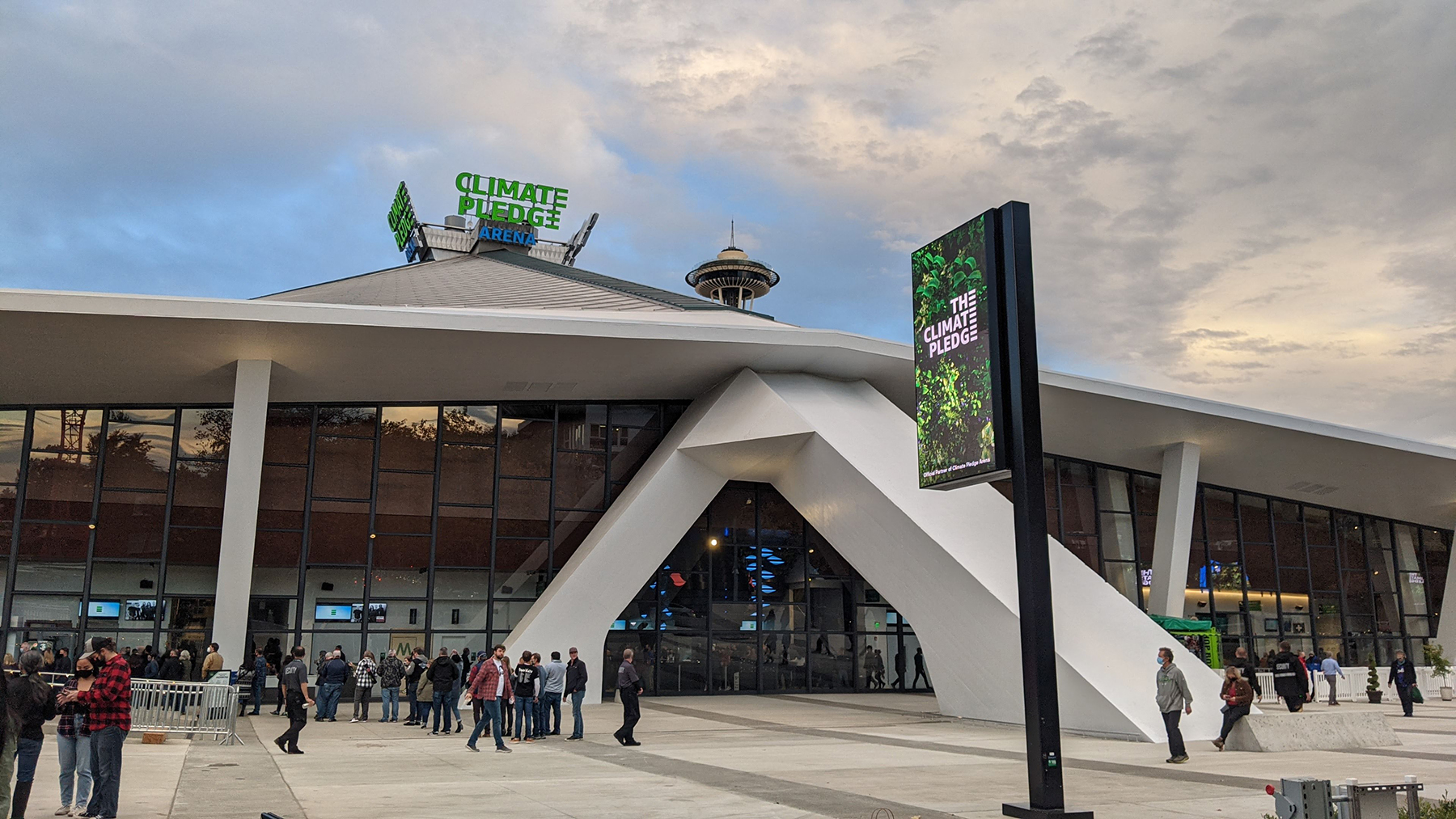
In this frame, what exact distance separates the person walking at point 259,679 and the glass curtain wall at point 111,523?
7.78 ft

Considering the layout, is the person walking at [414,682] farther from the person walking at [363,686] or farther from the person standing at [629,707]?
the person standing at [629,707]

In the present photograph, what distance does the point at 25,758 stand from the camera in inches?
309

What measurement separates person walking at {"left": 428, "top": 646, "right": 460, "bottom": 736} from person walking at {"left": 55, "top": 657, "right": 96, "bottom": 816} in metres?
7.19

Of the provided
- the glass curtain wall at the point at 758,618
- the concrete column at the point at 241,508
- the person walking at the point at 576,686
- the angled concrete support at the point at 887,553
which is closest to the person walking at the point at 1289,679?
the angled concrete support at the point at 887,553

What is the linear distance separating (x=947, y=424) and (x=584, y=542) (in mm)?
12750

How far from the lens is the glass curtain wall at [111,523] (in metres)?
20.9

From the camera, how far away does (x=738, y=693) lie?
24312 mm

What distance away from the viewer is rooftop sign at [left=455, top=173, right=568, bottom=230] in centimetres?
3831

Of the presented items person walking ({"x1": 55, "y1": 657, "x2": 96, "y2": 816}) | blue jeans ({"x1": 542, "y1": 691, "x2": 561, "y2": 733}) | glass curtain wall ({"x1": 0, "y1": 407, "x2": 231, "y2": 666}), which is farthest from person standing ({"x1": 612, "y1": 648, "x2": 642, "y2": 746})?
glass curtain wall ({"x1": 0, "y1": 407, "x2": 231, "y2": 666})

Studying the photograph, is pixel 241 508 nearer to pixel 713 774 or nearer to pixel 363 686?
pixel 363 686

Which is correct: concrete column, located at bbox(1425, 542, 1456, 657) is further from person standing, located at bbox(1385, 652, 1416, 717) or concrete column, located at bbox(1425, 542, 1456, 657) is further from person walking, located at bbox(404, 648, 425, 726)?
person walking, located at bbox(404, 648, 425, 726)

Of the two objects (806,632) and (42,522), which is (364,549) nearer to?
(42,522)

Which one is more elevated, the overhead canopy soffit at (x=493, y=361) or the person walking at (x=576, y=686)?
the overhead canopy soffit at (x=493, y=361)

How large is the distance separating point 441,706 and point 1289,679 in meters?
13.6
